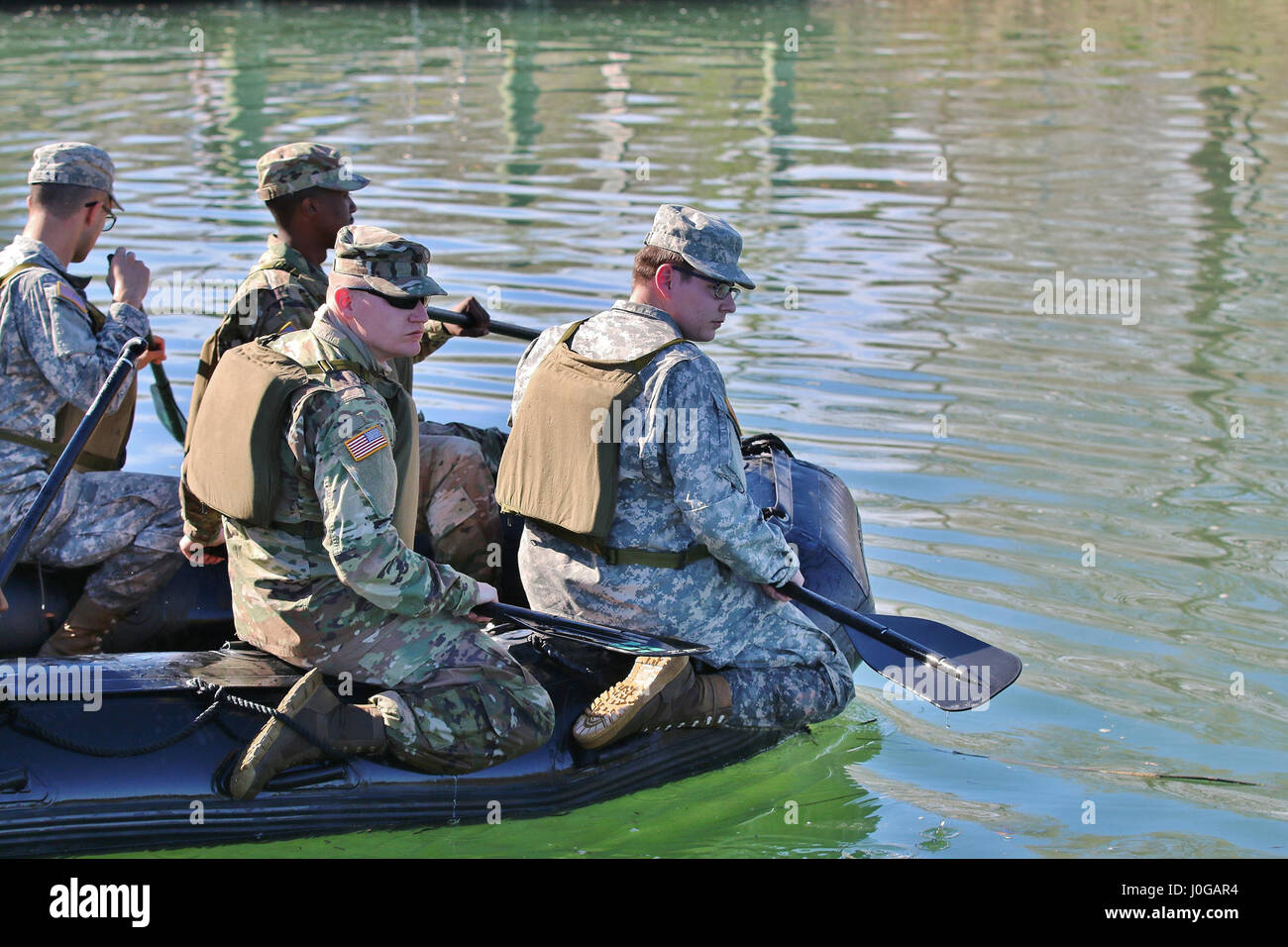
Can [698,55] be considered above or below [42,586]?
above

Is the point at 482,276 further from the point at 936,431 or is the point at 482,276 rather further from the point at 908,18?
the point at 908,18

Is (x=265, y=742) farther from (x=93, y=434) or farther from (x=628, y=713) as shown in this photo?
(x=93, y=434)

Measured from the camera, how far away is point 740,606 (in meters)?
5.41

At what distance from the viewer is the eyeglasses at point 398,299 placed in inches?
180

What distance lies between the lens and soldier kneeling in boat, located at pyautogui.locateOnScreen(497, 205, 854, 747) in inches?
196

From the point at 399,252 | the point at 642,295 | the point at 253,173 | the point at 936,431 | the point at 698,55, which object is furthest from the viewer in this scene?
the point at 698,55

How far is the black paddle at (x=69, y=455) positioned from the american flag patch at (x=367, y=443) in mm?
1276

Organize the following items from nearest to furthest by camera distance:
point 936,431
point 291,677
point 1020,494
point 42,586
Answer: point 291,677, point 42,586, point 1020,494, point 936,431

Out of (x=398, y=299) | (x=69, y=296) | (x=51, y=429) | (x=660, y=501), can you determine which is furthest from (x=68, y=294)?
(x=660, y=501)

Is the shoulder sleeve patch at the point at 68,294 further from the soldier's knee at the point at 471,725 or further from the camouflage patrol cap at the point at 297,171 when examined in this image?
the soldier's knee at the point at 471,725

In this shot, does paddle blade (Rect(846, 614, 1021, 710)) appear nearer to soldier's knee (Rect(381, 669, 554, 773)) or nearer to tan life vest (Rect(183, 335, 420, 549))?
soldier's knee (Rect(381, 669, 554, 773))

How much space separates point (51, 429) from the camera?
548 centimetres
